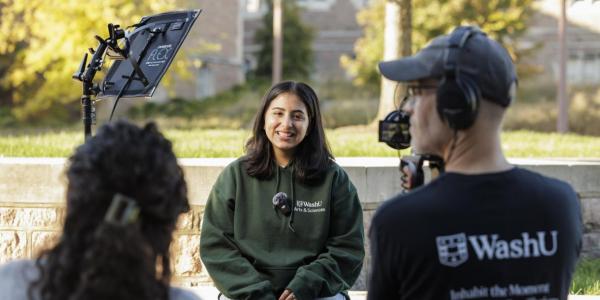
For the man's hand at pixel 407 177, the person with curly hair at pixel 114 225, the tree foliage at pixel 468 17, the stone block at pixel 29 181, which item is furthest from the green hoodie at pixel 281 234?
the tree foliage at pixel 468 17

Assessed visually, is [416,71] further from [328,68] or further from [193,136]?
[328,68]

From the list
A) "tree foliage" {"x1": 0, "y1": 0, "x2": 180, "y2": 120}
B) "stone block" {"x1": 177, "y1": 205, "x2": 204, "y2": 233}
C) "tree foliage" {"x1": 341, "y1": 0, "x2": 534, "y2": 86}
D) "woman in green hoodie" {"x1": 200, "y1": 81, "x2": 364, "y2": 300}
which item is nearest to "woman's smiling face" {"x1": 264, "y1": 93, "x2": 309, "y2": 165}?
"woman in green hoodie" {"x1": 200, "y1": 81, "x2": 364, "y2": 300}

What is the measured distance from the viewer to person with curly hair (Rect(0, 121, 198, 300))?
5.79 feet

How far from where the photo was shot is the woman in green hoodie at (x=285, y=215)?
13.7 ft

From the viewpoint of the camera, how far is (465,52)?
7.18ft

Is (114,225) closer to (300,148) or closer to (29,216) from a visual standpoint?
(300,148)

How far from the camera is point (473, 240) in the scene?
2141 mm

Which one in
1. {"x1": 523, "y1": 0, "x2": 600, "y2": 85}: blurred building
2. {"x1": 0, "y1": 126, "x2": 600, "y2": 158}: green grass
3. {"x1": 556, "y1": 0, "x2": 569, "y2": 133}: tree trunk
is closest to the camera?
{"x1": 0, "y1": 126, "x2": 600, "y2": 158}: green grass

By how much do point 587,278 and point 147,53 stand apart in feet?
11.0

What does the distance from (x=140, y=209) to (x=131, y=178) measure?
0.07 metres

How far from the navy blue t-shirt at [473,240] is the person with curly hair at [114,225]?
537 mm

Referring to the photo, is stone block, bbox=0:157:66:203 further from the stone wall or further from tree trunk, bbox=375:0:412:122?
tree trunk, bbox=375:0:412:122

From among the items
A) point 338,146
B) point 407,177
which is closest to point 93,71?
point 407,177

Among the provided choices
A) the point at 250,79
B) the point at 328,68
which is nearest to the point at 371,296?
the point at 250,79
